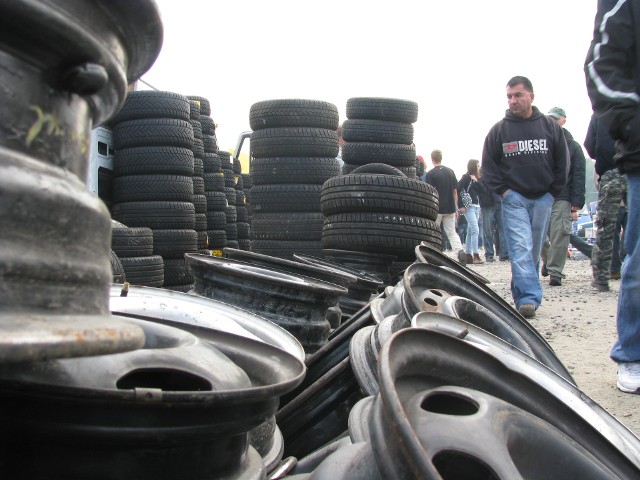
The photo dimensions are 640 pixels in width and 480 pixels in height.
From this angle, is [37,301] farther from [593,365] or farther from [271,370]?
[593,365]

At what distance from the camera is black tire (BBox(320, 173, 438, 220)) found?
500 cm

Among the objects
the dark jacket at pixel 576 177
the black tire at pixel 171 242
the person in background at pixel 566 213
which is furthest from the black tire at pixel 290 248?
the dark jacket at pixel 576 177

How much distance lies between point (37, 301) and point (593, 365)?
362cm

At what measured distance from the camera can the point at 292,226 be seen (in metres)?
6.22

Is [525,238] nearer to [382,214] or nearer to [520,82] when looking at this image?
[520,82]

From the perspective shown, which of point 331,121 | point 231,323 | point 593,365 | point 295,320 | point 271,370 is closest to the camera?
point 271,370

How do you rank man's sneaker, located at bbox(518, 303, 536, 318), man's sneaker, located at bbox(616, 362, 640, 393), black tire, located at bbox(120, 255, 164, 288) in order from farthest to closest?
man's sneaker, located at bbox(518, 303, 536, 318) < black tire, located at bbox(120, 255, 164, 288) < man's sneaker, located at bbox(616, 362, 640, 393)

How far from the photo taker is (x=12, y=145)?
36.1 inches

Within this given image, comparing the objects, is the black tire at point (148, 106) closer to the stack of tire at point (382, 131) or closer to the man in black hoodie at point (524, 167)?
the stack of tire at point (382, 131)

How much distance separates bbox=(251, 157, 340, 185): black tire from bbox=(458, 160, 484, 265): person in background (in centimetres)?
745

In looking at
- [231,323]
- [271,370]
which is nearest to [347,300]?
[231,323]

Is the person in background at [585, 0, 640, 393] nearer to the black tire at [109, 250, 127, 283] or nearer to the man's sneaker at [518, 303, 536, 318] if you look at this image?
the man's sneaker at [518, 303, 536, 318]

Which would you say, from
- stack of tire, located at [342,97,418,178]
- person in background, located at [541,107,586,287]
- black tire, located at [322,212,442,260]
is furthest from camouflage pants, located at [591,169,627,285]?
black tire, located at [322,212,442,260]

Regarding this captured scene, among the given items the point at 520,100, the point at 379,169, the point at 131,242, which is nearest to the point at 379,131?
the point at 379,169
